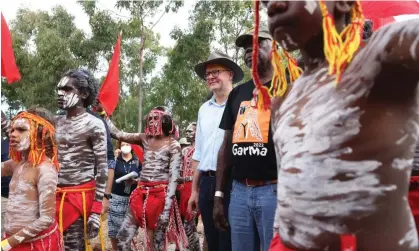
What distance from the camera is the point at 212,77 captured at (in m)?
5.00

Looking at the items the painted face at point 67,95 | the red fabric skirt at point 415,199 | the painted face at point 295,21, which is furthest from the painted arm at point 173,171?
the painted face at point 295,21

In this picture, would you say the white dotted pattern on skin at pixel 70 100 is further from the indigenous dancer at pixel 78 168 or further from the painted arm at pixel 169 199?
the painted arm at pixel 169 199

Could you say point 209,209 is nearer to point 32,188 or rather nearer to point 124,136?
point 32,188

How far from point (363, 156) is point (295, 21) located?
50cm

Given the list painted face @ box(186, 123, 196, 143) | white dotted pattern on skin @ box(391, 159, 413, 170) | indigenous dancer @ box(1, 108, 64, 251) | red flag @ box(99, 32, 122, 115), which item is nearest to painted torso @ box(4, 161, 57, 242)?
indigenous dancer @ box(1, 108, 64, 251)

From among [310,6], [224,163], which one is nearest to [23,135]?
[224,163]

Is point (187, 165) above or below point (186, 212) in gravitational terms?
above

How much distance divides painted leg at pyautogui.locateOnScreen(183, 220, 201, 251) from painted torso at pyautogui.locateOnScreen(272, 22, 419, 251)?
5495 millimetres

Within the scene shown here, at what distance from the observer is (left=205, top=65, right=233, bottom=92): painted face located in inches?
195

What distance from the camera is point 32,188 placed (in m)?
3.83

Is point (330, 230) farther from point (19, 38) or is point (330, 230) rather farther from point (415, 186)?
point (19, 38)

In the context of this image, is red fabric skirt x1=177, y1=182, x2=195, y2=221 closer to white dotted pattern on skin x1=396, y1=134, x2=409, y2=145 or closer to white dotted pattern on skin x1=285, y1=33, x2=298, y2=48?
white dotted pattern on skin x1=285, y1=33, x2=298, y2=48

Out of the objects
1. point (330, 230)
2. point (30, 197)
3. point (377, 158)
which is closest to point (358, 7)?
point (377, 158)

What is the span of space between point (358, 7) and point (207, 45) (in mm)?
17565
